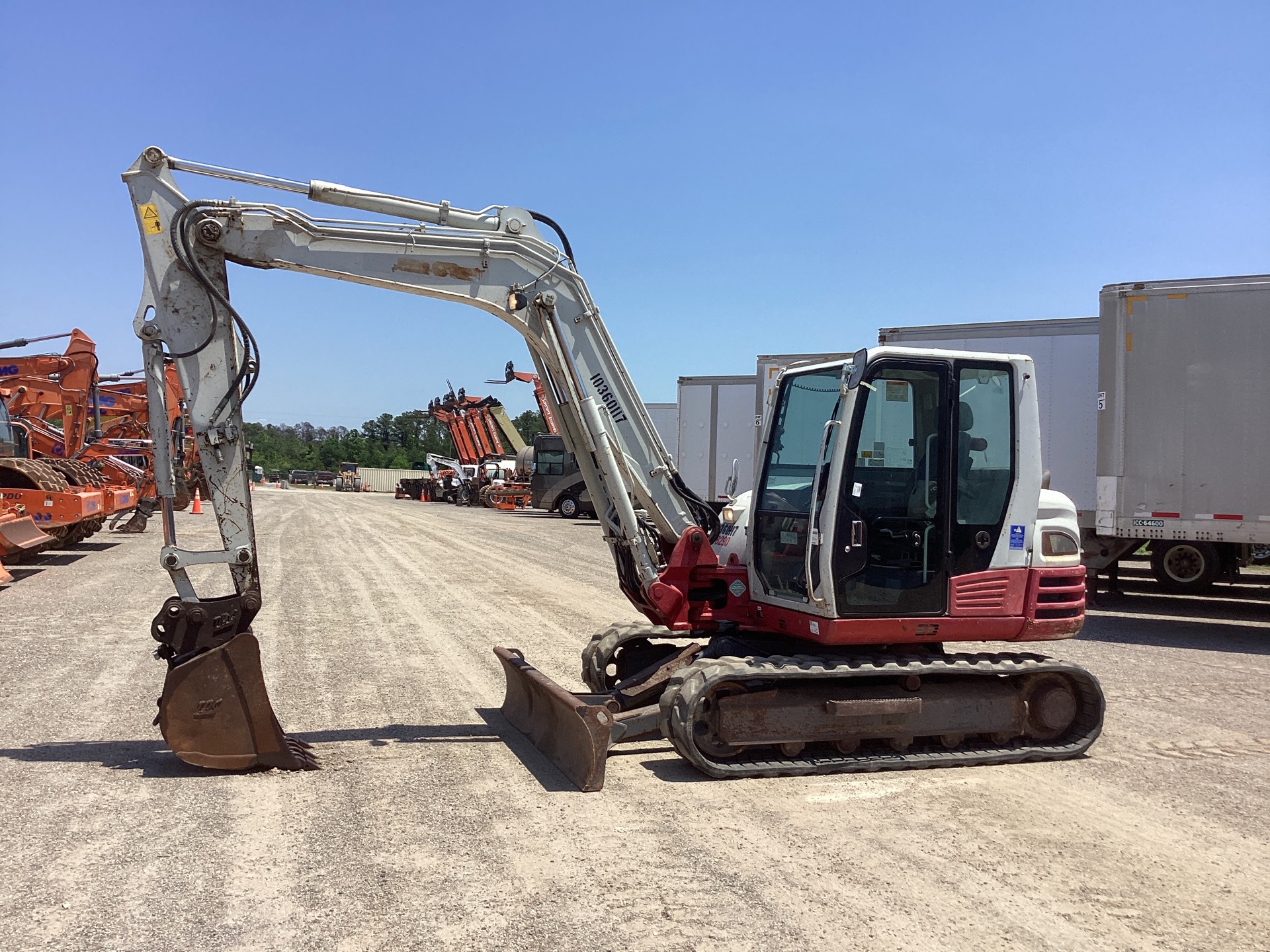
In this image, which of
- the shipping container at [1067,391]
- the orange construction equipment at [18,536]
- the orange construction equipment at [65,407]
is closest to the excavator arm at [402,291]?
the shipping container at [1067,391]

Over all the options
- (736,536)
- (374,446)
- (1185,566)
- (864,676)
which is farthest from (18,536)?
(374,446)

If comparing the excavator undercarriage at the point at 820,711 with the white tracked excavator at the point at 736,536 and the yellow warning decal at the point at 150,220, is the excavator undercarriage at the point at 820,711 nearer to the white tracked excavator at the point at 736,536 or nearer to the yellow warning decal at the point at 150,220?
the white tracked excavator at the point at 736,536

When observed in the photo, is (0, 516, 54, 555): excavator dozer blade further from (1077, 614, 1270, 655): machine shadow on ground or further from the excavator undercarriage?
(1077, 614, 1270, 655): machine shadow on ground

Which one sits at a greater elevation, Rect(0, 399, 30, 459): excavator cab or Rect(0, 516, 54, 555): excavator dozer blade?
Rect(0, 399, 30, 459): excavator cab

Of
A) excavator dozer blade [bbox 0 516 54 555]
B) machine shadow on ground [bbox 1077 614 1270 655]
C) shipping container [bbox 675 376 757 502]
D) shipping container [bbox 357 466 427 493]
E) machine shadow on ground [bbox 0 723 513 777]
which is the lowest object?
machine shadow on ground [bbox 0 723 513 777]

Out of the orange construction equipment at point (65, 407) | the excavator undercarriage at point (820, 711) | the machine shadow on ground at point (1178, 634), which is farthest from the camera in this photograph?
the orange construction equipment at point (65, 407)

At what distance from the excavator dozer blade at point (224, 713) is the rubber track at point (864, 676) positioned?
2.29 meters

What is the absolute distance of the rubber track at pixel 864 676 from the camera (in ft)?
19.6

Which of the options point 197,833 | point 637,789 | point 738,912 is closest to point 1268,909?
point 738,912

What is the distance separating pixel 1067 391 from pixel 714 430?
11.6m

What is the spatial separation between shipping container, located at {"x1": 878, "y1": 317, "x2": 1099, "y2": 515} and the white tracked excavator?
712 centimetres

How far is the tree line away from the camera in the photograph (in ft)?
382

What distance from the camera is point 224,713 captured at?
5852 mm

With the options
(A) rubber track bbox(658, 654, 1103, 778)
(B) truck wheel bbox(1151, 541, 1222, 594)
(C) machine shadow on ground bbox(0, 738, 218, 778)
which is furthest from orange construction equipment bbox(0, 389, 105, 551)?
(B) truck wheel bbox(1151, 541, 1222, 594)
